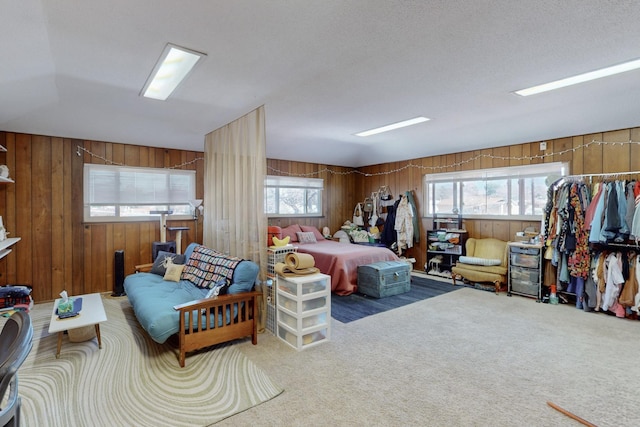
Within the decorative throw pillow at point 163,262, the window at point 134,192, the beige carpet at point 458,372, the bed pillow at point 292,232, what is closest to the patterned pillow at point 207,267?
the decorative throw pillow at point 163,262

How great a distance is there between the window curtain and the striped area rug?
0.94 metres

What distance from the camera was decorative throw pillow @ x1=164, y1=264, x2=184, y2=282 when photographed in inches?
159

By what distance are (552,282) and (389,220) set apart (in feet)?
10.2

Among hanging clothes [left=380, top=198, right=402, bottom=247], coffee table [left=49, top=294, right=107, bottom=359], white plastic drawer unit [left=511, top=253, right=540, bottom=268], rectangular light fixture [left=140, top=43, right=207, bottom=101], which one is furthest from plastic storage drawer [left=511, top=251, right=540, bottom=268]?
coffee table [left=49, top=294, right=107, bottom=359]

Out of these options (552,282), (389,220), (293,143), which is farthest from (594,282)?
Result: (293,143)

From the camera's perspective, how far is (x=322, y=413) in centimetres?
214

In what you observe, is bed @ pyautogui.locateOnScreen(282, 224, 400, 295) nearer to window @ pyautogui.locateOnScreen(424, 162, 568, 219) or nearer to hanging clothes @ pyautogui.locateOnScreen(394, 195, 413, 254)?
hanging clothes @ pyautogui.locateOnScreen(394, 195, 413, 254)

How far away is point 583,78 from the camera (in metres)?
3.10

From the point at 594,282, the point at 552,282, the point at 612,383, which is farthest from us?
the point at 552,282

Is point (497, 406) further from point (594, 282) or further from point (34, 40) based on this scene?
point (34, 40)

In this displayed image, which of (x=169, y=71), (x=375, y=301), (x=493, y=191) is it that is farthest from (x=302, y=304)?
(x=493, y=191)

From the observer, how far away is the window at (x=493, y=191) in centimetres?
514

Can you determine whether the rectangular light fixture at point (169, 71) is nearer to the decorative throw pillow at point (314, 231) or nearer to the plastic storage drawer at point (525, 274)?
the decorative throw pillow at point (314, 231)

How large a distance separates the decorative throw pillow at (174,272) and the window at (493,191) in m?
4.76
